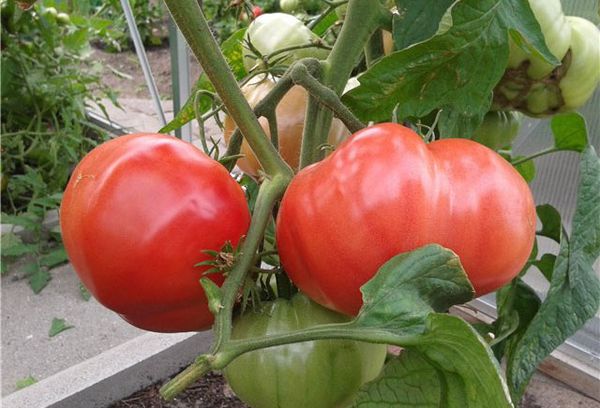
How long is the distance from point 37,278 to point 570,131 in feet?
5.30

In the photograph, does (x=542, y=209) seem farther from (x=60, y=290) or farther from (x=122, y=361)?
(x=60, y=290)

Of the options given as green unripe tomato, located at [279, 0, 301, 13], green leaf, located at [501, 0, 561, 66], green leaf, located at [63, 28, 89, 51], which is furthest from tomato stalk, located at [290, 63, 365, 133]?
green leaf, located at [63, 28, 89, 51]

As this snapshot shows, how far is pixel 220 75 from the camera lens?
1.30 feet

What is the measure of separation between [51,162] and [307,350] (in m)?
1.93

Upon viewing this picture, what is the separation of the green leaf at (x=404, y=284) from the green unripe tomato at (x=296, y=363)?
110mm

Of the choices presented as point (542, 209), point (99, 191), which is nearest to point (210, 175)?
point (99, 191)

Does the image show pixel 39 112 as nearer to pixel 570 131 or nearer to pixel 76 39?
pixel 76 39

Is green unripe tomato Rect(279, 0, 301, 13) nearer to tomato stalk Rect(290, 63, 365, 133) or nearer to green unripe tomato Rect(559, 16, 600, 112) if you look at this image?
green unripe tomato Rect(559, 16, 600, 112)

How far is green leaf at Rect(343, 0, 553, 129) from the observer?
397 millimetres

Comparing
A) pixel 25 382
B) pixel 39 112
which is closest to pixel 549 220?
pixel 25 382

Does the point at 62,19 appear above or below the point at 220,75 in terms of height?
below

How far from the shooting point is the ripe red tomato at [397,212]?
361 millimetres

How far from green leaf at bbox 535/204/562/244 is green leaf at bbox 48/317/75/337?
1.39 m

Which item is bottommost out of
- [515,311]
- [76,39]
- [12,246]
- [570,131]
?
[12,246]
